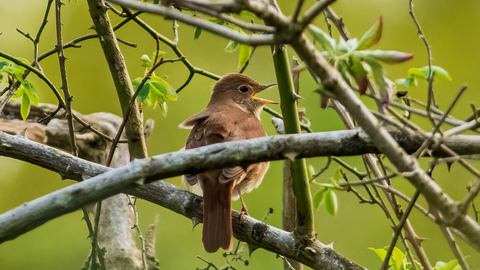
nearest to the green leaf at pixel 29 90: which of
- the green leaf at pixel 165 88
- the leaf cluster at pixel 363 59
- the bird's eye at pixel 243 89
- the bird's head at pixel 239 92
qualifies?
the green leaf at pixel 165 88

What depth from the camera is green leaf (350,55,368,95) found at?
3.21 feet

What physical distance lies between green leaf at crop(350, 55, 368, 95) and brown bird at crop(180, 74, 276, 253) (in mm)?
651

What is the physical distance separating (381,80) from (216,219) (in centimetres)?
111

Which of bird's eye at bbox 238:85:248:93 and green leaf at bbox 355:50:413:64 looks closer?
green leaf at bbox 355:50:413:64

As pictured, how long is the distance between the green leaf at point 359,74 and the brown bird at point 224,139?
651mm

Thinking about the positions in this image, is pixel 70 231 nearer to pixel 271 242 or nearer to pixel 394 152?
pixel 271 242

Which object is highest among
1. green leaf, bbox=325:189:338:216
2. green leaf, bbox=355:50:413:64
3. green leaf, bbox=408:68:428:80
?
green leaf, bbox=408:68:428:80

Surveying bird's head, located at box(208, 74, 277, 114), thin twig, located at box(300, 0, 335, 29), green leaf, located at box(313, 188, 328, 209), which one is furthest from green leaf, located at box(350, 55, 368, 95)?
bird's head, located at box(208, 74, 277, 114)

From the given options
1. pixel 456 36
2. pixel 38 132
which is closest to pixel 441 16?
pixel 456 36

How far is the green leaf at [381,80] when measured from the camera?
985mm

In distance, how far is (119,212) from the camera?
2.95 metres

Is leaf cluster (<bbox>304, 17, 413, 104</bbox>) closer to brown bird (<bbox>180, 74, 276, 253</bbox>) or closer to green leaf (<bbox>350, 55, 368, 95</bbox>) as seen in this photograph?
green leaf (<bbox>350, 55, 368, 95</bbox>)

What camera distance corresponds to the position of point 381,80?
3.28 feet

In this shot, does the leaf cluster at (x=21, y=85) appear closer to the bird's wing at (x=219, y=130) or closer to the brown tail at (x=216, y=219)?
the bird's wing at (x=219, y=130)
